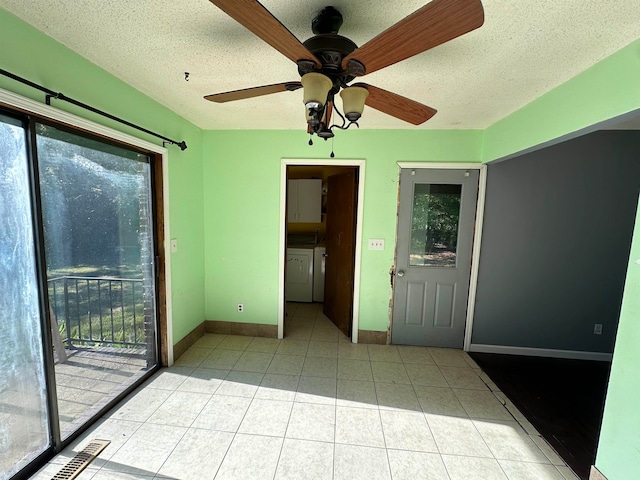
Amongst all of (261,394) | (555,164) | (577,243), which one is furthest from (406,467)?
(555,164)

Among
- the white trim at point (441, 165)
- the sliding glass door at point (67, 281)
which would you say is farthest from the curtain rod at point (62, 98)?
the white trim at point (441, 165)

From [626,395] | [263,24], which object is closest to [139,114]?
[263,24]

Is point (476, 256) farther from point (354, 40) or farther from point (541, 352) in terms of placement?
point (354, 40)

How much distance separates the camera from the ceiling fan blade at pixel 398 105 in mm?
1305

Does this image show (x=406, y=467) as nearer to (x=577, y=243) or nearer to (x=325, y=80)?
(x=325, y=80)

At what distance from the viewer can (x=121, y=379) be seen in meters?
2.13

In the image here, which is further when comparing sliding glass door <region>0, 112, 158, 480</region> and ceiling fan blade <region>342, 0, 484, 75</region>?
sliding glass door <region>0, 112, 158, 480</region>

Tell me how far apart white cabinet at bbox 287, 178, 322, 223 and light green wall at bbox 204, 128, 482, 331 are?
1332mm

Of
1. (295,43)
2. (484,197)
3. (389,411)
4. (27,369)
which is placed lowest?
(389,411)

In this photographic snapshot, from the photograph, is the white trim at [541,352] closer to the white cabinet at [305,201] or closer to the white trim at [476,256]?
the white trim at [476,256]

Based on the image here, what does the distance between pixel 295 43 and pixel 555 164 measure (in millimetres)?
2911

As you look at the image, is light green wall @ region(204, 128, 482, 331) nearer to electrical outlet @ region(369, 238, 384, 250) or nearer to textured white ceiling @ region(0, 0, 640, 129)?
electrical outlet @ region(369, 238, 384, 250)

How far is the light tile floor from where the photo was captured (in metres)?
1.49

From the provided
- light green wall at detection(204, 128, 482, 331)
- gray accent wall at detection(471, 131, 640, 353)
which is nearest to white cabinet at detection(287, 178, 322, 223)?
light green wall at detection(204, 128, 482, 331)
